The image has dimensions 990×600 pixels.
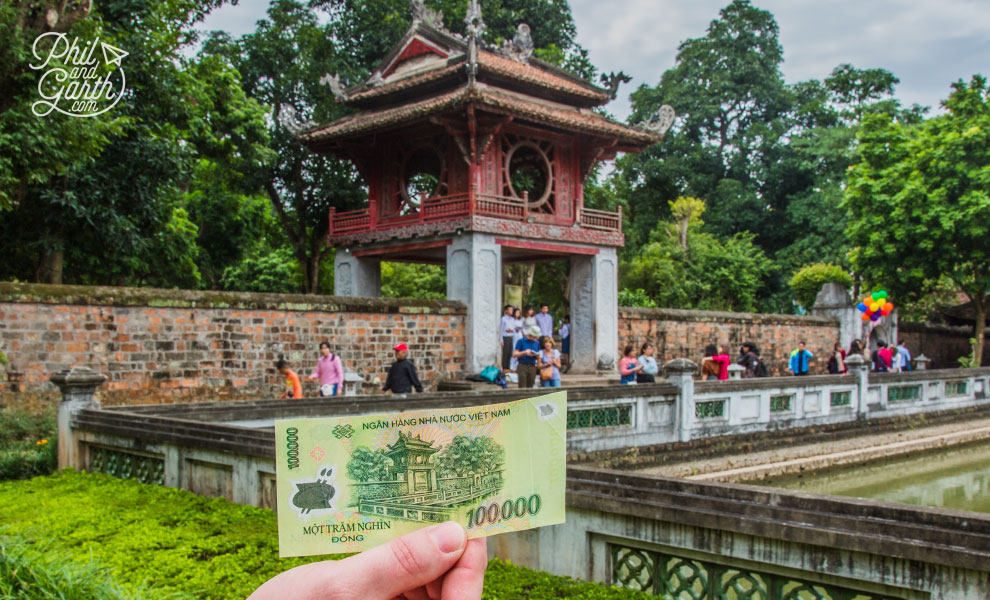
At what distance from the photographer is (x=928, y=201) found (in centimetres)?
2161

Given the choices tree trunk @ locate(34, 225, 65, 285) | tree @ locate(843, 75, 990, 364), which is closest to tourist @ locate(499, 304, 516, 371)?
tree trunk @ locate(34, 225, 65, 285)

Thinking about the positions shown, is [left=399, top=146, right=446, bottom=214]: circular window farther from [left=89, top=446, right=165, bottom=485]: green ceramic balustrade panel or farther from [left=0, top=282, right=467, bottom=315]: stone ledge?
[left=89, top=446, right=165, bottom=485]: green ceramic balustrade panel

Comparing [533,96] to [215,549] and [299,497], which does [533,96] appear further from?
A: [299,497]

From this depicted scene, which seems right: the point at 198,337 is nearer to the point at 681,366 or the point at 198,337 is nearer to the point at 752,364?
the point at 681,366

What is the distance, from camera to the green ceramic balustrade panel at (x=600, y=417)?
9.23m

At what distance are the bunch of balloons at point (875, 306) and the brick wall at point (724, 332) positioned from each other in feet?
3.20

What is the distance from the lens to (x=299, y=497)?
4.75 feet

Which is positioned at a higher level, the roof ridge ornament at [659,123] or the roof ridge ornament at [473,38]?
the roof ridge ornament at [473,38]

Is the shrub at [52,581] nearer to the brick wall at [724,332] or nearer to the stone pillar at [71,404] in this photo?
the stone pillar at [71,404]

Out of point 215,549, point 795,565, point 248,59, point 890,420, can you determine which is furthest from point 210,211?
point 795,565

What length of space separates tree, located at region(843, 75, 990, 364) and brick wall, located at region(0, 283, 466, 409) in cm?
1411

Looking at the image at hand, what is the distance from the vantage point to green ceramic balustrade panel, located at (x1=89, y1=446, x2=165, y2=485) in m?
6.81

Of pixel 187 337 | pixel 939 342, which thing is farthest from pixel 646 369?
pixel 939 342

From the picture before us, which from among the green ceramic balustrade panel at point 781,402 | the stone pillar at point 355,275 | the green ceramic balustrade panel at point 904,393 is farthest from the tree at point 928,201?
the stone pillar at point 355,275
